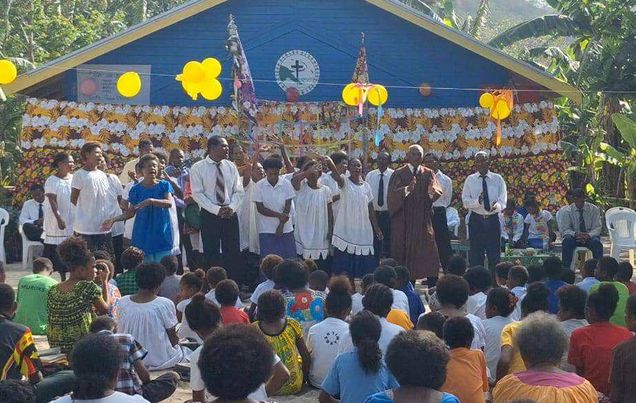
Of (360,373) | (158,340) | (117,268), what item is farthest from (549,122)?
(360,373)

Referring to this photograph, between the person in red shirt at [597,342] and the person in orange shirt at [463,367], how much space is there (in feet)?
2.82

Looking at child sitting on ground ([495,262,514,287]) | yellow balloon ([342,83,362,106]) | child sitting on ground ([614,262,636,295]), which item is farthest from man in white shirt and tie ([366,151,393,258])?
child sitting on ground ([614,262,636,295])

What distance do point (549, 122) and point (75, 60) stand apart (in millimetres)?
7832

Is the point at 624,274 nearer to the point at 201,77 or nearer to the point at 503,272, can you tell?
the point at 503,272

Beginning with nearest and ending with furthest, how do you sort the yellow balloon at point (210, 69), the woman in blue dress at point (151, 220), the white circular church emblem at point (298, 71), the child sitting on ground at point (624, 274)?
the child sitting on ground at point (624, 274) → the woman in blue dress at point (151, 220) → the yellow balloon at point (210, 69) → the white circular church emblem at point (298, 71)

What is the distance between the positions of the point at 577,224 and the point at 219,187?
16.9ft

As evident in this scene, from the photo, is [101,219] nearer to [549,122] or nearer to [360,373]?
[360,373]

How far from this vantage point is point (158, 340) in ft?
26.6

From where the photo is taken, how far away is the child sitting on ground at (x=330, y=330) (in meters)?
7.69

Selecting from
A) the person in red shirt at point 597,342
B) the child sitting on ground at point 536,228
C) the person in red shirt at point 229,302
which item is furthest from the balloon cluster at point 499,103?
the person in red shirt at point 597,342

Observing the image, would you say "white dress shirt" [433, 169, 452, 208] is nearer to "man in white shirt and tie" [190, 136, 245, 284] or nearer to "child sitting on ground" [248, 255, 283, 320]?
"man in white shirt and tie" [190, 136, 245, 284]

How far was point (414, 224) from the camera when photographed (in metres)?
12.7

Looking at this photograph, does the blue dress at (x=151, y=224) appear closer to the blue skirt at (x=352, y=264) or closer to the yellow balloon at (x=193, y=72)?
the blue skirt at (x=352, y=264)

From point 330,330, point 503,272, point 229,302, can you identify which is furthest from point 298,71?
point 330,330
